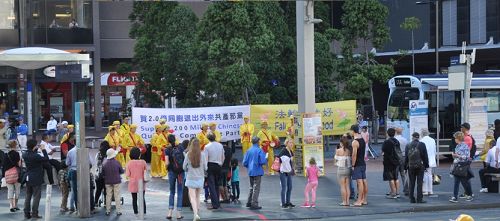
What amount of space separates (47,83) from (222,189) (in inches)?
1401

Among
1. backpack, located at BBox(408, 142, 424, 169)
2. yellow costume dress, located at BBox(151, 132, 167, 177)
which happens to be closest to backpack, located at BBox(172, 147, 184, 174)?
backpack, located at BBox(408, 142, 424, 169)

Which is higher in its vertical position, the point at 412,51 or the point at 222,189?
the point at 412,51

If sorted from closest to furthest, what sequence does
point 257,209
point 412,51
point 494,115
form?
point 257,209, point 494,115, point 412,51

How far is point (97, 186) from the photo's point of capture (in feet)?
55.5

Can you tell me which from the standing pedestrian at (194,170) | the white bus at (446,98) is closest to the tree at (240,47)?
the white bus at (446,98)

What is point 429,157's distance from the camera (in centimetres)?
1825

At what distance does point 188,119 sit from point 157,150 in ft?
12.3

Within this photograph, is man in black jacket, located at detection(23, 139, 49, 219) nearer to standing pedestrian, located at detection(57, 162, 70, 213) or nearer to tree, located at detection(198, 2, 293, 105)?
standing pedestrian, located at detection(57, 162, 70, 213)

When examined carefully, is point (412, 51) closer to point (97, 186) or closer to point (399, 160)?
Answer: point (399, 160)

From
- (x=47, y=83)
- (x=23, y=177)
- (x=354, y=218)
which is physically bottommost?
(x=354, y=218)

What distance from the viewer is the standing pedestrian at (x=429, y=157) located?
723 inches

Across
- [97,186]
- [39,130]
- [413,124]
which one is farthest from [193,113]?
[39,130]

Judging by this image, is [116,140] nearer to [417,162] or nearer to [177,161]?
[177,161]

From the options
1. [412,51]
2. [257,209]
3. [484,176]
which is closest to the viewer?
[257,209]
